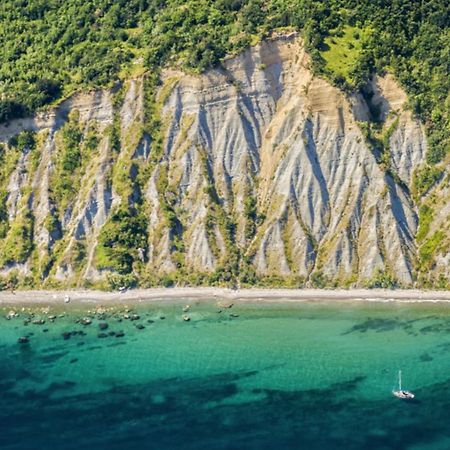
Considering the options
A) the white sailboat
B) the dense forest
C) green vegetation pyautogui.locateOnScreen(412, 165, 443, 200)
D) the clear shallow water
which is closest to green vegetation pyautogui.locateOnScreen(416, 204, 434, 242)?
green vegetation pyautogui.locateOnScreen(412, 165, 443, 200)

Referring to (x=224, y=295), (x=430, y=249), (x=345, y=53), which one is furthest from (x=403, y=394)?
(x=345, y=53)

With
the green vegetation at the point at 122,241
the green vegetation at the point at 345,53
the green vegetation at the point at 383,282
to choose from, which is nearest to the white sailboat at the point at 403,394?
the green vegetation at the point at 383,282

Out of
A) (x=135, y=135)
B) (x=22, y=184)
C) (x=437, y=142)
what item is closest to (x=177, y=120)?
(x=135, y=135)

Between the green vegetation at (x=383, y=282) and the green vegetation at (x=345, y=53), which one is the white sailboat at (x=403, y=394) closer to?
the green vegetation at (x=383, y=282)

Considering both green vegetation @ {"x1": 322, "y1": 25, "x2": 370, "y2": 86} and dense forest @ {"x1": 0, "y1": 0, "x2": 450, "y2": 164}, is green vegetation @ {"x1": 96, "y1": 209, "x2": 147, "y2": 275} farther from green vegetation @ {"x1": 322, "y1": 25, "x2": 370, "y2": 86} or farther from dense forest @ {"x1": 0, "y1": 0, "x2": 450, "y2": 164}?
green vegetation @ {"x1": 322, "y1": 25, "x2": 370, "y2": 86}

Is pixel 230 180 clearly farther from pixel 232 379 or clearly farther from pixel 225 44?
pixel 232 379

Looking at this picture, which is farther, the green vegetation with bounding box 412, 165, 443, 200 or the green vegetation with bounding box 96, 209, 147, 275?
the green vegetation with bounding box 96, 209, 147, 275

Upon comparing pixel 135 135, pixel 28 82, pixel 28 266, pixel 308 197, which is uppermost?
pixel 28 82

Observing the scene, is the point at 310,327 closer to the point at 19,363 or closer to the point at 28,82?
the point at 19,363
